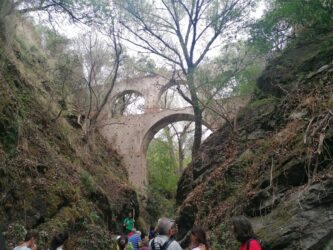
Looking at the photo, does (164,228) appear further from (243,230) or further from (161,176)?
(161,176)

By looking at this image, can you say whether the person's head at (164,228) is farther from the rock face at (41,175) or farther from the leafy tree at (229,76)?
the leafy tree at (229,76)

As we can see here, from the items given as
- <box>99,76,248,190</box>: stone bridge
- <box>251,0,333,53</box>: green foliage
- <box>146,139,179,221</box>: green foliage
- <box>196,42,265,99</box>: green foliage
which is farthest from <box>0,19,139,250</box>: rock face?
Result: <box>146,139,179,221</box>: green foliage

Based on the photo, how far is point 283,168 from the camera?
6.19 metres

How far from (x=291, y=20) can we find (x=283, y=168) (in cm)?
423

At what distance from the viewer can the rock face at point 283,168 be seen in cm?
495

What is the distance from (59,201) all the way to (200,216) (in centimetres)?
337

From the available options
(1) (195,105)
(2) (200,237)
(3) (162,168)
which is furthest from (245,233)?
(3) (162,168)

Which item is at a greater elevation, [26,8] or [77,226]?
[26,8]

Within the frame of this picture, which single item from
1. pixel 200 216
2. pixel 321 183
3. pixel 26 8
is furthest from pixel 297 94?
pixel 26 8

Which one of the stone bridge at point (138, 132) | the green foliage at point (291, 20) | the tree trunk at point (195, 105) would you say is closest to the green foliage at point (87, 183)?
the tree trunk at point (195, 105)

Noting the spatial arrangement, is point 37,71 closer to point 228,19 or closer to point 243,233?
point 228,19

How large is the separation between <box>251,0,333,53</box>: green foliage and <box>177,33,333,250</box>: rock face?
16.6 inches

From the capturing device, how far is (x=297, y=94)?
24.7 feet

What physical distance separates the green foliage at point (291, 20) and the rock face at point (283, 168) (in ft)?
1.38
